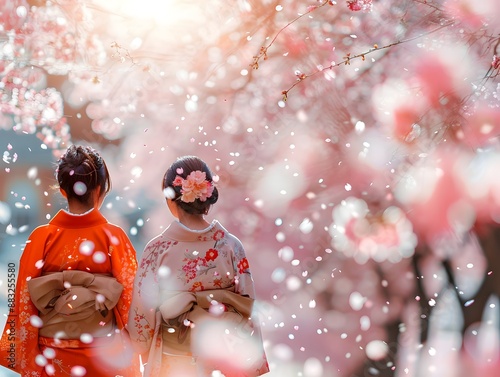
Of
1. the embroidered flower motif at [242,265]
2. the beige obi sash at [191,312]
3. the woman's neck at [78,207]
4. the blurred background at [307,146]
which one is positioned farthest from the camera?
the blurred background at [307,146]

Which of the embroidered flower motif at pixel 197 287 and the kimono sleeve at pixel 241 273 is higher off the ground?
the kimono sleeve at pixel 241 273

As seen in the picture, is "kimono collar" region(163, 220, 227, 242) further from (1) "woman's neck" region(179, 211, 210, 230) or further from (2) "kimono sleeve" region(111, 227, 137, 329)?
(2) "kimono sleeve" region(111, 227, 137, 329)

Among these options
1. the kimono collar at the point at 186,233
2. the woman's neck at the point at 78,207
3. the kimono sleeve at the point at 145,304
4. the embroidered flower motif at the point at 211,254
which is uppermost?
the kimono collar at the point at 186,233


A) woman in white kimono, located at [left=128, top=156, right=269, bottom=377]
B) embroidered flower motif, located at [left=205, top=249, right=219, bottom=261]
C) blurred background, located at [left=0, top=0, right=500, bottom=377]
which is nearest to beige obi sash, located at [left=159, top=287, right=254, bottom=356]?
woman in white kimono, located at [left=128, top=156, right=269, bottom=377]

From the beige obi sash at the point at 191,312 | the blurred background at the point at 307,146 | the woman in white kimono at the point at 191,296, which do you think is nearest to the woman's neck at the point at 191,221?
the woman in white kimono at the point at 191,296

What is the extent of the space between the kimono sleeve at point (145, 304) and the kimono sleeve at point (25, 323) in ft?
1.39

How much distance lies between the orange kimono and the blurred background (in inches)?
44.7

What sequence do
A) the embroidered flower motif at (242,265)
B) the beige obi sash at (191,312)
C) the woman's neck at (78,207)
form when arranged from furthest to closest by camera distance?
the woman's neck at (78,207) → the embroidered flower motif at (242,265) → the beige obi sash at (191,312)

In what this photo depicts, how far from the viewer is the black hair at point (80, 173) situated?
105 inches

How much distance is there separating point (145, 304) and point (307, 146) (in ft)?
5.75

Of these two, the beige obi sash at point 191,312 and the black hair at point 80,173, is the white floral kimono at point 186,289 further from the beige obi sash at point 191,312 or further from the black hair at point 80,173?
the black hair at point 80,173

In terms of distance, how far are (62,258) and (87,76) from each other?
179cm

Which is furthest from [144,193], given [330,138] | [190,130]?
[330,138]

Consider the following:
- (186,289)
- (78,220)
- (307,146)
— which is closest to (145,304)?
(186,289)
